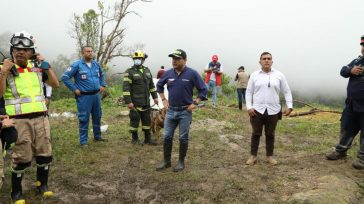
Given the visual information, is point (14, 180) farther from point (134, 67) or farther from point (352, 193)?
point (352, 193)

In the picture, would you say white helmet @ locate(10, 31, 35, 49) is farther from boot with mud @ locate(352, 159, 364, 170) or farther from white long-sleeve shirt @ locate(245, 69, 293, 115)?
boot with mud @ locate(352, 159, 364, 170)

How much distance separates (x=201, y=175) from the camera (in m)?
5.88

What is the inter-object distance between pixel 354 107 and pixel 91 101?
5.18 meters

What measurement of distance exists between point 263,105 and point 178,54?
1750 mm

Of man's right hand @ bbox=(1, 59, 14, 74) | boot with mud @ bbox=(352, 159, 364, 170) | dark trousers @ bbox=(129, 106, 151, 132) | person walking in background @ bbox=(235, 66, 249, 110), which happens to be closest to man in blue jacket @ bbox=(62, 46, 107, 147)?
dark trousers @ bbox=(129, 106, 151, 132)

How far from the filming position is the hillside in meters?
5.02

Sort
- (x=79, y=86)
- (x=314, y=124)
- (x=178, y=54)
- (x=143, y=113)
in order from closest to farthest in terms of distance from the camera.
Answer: (x=178, y=54) → (x=79, y=86) → (x=143, y=113) → (x=314, y=124)

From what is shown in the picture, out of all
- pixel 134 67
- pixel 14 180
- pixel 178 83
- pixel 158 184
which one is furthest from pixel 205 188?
pixel 134 67

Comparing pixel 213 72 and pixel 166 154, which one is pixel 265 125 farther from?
pixel 213 72

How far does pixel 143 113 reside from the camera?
25.8 feet

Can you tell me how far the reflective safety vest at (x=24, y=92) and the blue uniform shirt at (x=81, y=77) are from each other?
2587 mm

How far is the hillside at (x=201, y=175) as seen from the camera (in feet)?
16.5

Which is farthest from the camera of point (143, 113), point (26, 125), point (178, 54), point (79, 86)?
point (143, 113)

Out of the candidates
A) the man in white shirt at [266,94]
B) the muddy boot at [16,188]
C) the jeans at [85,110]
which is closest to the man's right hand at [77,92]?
the jeans at [85,110]
